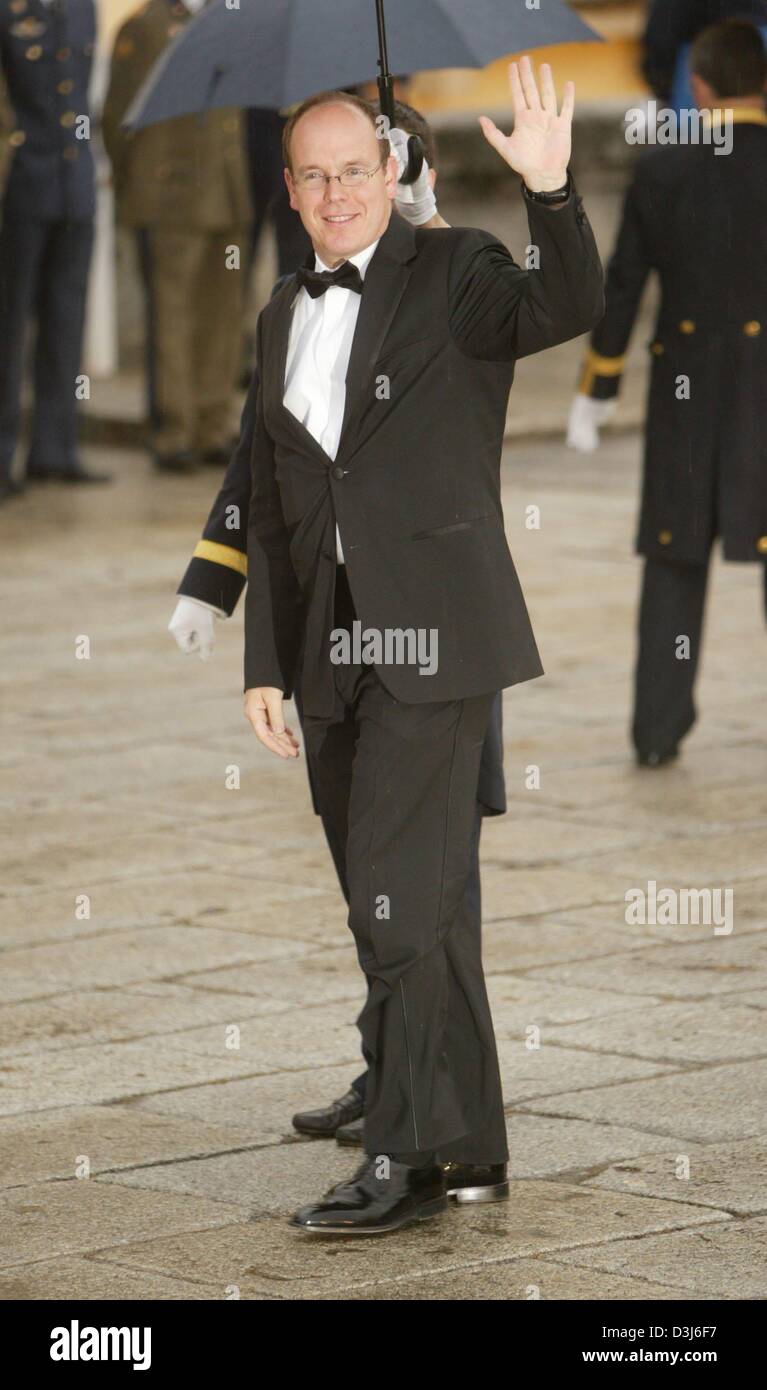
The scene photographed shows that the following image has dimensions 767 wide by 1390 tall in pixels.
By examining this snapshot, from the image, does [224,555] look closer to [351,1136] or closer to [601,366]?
[351,1136]

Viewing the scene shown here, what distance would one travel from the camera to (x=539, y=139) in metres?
3.94

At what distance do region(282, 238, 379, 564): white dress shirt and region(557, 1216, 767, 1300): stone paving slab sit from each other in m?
1.16

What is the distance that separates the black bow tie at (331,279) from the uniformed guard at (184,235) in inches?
324

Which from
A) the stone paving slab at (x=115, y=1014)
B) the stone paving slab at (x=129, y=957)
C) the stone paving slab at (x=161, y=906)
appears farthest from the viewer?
the stone paving slab at (x=161, y=906)

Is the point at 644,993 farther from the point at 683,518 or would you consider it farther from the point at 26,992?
the point at 683,518

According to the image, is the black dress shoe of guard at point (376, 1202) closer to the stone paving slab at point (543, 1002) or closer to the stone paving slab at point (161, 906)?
the stone paving slab at point (543, 1002)

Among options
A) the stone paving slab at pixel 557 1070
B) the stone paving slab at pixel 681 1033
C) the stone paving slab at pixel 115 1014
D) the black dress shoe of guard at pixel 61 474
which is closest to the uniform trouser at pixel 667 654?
the stone paving slab at pixel 681 1033

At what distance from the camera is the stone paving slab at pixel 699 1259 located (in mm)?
3998

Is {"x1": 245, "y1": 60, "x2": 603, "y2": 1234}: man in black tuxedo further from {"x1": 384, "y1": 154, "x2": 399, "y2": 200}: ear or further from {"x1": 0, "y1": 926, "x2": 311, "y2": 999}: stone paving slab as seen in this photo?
{"x1": 0, "y1": 926, "x2": 311, "y2": 999}: stone paving slab

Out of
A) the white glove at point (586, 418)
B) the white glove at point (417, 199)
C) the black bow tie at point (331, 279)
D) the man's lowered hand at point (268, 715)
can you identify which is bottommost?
the man's lowered hand at point (268, 715)

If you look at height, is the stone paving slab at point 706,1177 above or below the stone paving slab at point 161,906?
below

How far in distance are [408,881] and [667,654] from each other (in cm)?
367

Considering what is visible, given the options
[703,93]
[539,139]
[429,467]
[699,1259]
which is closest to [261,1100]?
[699,1259]

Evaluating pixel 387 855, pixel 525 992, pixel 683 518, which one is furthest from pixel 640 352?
pixel 387 855
